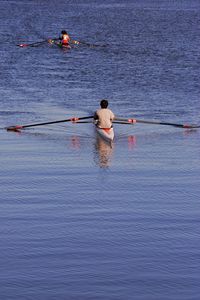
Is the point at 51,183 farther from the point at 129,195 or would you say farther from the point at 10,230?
the point at 10,230

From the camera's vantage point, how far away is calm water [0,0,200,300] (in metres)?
18.8

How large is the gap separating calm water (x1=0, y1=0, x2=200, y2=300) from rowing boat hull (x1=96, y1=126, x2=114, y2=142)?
309 millimetres

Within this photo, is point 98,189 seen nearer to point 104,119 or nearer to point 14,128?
point 104,119

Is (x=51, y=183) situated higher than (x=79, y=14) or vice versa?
(x=79, y=14)

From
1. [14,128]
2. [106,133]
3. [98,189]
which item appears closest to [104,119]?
[106,133]

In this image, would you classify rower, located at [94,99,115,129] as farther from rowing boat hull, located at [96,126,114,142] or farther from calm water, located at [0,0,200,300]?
calm water, located at [0,0,200,300]

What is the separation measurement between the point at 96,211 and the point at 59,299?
5970 millimetres

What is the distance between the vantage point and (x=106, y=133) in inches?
1345

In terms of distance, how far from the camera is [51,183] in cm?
2650

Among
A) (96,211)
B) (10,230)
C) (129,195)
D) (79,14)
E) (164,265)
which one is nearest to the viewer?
(164,265)

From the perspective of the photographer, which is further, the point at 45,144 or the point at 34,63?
the point at 34,63

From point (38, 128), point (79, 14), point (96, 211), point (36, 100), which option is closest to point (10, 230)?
point (96, 211)

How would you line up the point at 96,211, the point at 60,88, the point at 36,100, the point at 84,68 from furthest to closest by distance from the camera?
the point at 84,68
the point at 60,88
the point at 36,100
the point at 96,211

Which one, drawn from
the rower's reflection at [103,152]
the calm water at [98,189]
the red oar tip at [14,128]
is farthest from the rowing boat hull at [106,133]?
the red oar tip at [14,128]
